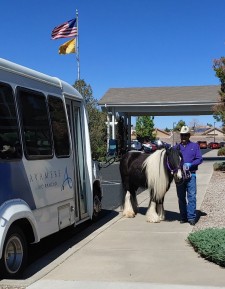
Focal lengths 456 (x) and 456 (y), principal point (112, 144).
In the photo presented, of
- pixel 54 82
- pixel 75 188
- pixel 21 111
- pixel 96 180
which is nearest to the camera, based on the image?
pixel 21 111

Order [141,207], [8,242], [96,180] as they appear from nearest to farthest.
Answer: [8,242], [96,180], [141,207]

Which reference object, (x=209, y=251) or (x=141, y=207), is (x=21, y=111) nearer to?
(x=209, y=251)

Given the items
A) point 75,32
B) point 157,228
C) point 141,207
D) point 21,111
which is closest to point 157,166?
point 157,228

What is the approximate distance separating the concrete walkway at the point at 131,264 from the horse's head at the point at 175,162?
40.8 inches

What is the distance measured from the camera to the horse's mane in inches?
358

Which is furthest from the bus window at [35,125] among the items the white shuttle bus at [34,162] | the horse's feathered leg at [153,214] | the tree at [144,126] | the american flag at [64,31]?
the tree at [144,126]

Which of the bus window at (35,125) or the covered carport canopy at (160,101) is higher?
the covered carport canopy at (160,101)

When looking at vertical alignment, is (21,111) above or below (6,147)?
above

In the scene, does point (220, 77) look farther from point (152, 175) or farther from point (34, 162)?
point (34, 162)

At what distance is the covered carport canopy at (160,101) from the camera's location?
112 feet

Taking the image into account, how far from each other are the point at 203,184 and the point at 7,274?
12.1 metres

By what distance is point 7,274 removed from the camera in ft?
18.4

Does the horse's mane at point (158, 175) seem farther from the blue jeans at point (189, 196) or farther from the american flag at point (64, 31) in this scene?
the american flag at point (64, 31)

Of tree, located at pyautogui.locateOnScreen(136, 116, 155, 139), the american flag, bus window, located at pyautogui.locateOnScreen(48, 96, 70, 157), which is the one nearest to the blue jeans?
bus window, located at pyautogui.locateOnScreen(48, 96, 70, 157)
